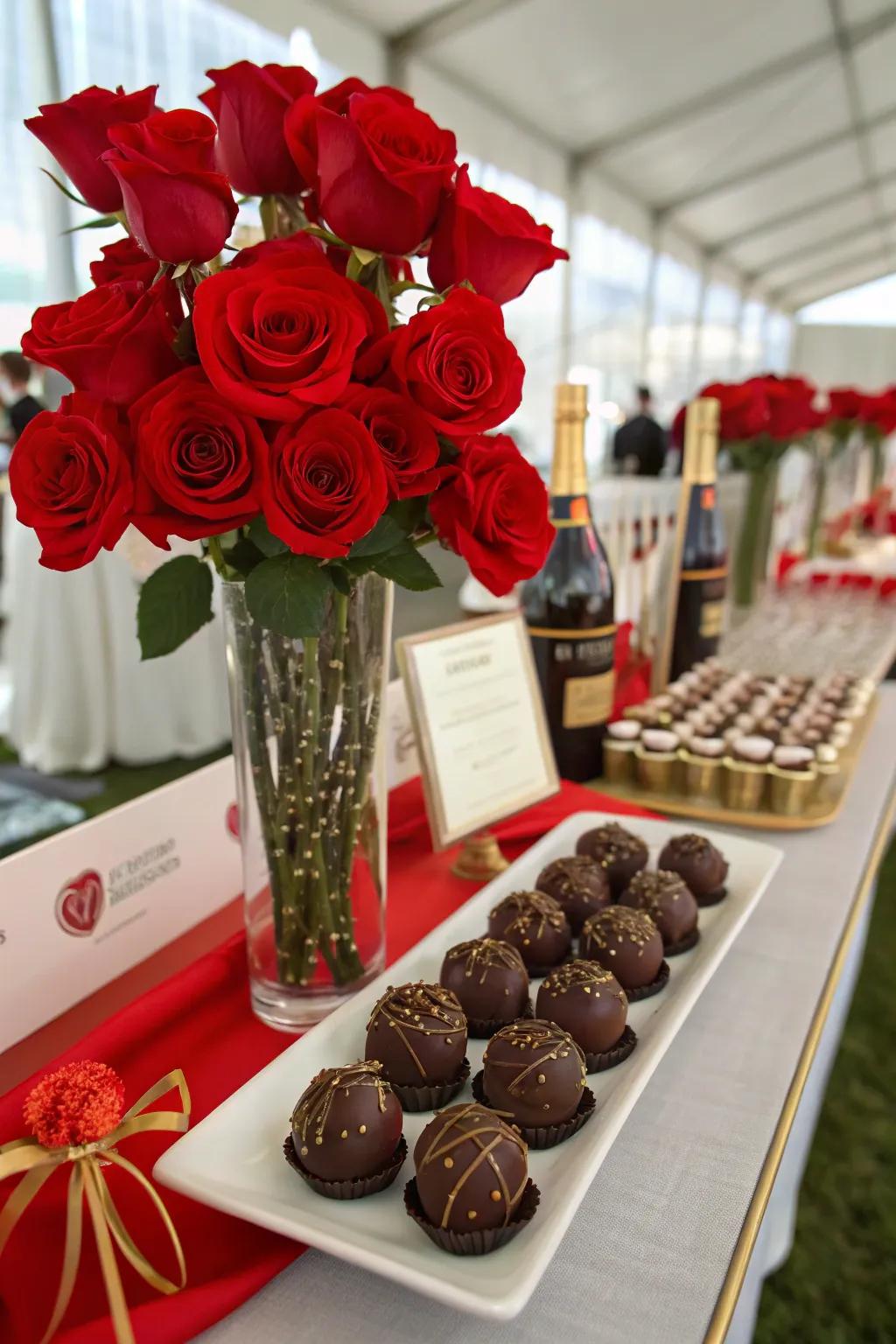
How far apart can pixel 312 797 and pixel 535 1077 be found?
218 millimetres

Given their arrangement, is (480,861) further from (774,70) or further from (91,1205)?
(774,70)

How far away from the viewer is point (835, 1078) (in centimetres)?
181

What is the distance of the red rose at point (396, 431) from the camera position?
53 cm

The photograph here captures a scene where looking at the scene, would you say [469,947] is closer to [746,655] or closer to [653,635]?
[653,635]

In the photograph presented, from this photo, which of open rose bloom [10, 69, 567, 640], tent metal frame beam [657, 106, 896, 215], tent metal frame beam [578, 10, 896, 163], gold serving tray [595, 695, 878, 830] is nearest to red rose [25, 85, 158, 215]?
open rose bloom [10, 69, 567, 640]

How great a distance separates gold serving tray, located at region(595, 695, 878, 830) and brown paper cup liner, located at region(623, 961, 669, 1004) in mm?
392

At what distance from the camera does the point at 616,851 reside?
826 millimetres

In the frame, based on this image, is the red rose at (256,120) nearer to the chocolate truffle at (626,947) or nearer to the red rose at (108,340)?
the red rose at (108,340)

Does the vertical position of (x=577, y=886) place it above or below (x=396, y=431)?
below

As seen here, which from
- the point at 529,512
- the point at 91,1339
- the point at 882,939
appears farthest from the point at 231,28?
the point at 91,1339

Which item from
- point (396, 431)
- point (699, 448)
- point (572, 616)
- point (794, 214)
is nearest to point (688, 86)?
point (794, 214)

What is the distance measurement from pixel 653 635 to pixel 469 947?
1090mm

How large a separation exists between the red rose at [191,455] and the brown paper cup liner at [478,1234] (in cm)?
35

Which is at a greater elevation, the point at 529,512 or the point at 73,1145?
the point at 529,512
